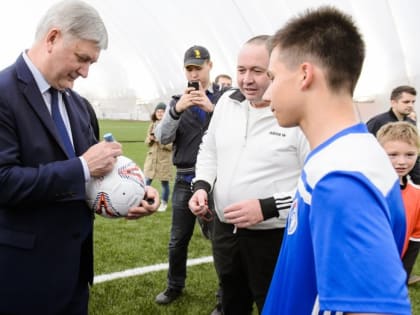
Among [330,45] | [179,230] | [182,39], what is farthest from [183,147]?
[182,39]

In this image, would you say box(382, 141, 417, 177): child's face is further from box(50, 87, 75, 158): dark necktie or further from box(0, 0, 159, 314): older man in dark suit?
box(50, 87, 75, 158): dark necktie

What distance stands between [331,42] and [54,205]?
1425 millimetres

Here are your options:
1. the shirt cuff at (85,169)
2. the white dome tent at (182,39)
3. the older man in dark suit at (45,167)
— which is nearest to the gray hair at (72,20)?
the older man in dark suit at (45,167)

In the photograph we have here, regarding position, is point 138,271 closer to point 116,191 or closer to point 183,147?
point 183,147

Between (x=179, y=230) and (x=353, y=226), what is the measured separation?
316 centimetres

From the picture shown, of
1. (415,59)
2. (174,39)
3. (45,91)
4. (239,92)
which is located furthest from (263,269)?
(174,39)

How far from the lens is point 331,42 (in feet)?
4.32

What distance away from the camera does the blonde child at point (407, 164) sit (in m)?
3.23

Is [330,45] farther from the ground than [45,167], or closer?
farther from the ground

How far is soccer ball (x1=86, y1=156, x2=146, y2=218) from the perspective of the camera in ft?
7.34

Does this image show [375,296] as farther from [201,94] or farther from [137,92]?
[137,92]

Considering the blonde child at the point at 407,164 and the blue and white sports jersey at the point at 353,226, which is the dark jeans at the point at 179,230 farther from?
the blue and white sports jersey at the point at 353,226

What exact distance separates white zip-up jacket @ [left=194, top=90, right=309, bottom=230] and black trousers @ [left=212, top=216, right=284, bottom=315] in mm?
92

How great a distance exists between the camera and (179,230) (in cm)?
409
